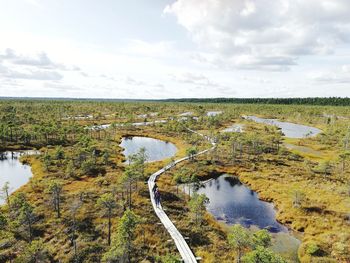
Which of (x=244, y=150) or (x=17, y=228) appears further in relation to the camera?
(x=244, y=150)

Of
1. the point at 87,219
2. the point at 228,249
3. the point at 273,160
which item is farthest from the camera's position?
the point at 273,160

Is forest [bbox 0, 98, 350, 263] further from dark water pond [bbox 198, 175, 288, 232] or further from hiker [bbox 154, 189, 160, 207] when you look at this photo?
hiker [bbox 154, 189, 160, 207]

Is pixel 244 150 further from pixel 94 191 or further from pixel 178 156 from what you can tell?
pixel 94 191

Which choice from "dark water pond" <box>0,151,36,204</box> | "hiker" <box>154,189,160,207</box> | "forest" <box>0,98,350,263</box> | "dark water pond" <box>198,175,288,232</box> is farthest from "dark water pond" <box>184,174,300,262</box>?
"dark water pond" <box>0,151,36,204</box>

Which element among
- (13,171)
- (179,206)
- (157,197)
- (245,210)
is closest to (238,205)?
(245,210)

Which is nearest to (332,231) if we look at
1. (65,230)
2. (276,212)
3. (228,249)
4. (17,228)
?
(276,212)

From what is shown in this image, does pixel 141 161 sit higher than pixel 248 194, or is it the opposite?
pixel 141 161
